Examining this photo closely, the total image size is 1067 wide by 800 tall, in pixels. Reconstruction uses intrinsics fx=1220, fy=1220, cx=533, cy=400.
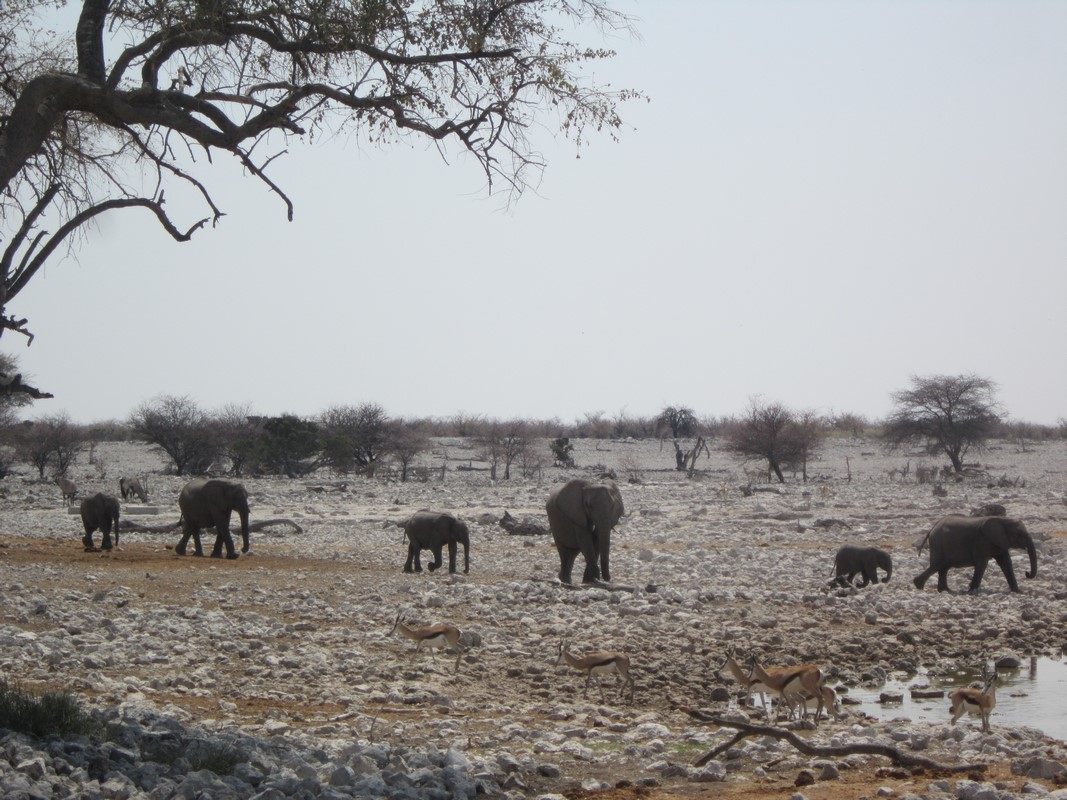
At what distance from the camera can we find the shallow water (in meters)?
10.6

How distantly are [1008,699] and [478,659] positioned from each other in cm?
509

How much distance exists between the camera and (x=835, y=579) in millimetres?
18500

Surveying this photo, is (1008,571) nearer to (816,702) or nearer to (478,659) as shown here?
(816,702)

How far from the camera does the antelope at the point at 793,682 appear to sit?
30.9 ft

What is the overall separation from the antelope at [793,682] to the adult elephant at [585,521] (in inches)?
335

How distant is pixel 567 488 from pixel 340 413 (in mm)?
41292

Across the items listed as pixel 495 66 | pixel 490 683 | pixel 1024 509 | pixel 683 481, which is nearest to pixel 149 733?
pixel 490 683

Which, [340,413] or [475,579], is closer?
[475,579]

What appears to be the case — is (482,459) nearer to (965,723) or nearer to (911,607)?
(911,607)

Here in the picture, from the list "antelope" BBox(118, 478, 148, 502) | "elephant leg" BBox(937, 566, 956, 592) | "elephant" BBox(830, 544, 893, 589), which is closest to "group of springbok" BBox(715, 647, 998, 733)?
"elephant" BBox(830, 544, 893, 589)

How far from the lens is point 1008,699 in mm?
11672

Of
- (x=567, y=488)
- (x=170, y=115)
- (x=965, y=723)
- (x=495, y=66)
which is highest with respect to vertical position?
(x=495, y=66)

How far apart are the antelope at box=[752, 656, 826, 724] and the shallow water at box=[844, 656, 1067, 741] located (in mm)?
1192

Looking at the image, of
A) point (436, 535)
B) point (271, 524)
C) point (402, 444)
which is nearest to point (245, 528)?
point (436, 535)
